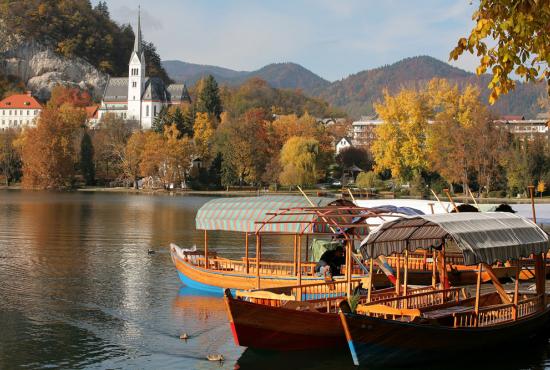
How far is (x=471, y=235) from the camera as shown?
17078mm

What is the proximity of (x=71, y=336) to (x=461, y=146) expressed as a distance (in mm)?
72580

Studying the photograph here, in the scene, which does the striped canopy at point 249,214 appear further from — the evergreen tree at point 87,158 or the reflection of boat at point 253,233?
the evergreen tree at point 87,158

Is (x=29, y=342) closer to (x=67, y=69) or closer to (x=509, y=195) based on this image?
(x=509, y=195)

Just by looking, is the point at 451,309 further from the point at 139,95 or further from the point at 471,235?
the point at 139,95

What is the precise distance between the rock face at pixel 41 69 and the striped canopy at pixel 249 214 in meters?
171

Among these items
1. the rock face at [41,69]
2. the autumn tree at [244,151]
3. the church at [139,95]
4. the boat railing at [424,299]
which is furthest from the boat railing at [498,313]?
the rock face at [41,69]

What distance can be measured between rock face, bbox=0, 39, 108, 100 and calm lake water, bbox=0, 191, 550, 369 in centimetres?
15294

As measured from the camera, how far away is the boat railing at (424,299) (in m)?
19.4

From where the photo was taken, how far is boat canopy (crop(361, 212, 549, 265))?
16.9 m

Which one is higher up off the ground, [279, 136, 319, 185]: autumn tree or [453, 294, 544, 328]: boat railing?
[279, 136, 319, 185]: autumn tree

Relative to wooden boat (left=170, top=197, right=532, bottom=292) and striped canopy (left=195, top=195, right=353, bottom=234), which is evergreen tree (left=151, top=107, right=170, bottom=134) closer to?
wooden boat (left=170, top=197, right=532, bottom=292)

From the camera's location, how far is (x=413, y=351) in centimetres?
1725

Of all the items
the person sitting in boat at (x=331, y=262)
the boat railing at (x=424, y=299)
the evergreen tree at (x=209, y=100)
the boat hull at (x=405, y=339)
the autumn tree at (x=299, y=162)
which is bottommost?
the boat hull at (x=405, y=339)

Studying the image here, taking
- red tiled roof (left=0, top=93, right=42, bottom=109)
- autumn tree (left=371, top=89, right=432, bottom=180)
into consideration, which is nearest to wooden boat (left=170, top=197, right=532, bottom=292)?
autumn tree (left=371, top=89, right=432, bottom=180)
